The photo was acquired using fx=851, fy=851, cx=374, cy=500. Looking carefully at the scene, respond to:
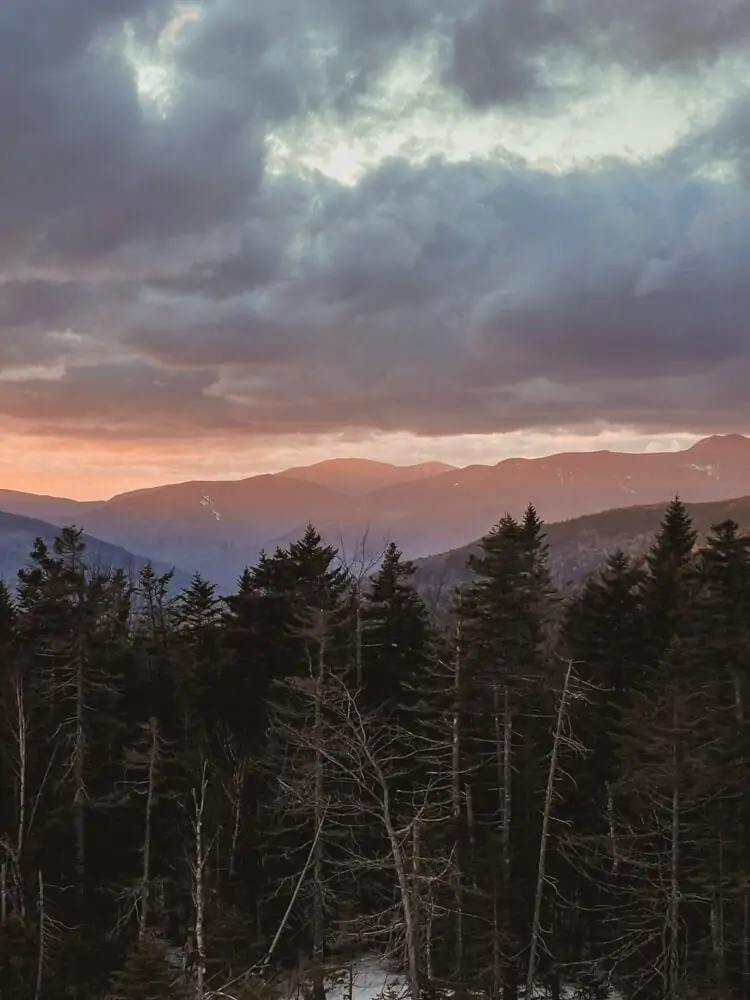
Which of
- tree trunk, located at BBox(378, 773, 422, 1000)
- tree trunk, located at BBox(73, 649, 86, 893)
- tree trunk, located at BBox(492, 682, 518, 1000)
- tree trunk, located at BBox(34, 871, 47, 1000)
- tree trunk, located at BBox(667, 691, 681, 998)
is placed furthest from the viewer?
tree trunk, located at BBox(73, 649, 86, 893)

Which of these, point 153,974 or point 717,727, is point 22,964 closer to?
point 153,974

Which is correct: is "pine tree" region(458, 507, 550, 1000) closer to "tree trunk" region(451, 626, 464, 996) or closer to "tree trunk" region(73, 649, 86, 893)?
"tree trunk" region(451, 626, 464, 996)

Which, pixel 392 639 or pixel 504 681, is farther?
pixel 392 639

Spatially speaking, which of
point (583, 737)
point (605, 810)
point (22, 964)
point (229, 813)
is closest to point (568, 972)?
point (605, 810)

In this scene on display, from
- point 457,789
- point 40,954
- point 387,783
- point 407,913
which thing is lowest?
point 40,954

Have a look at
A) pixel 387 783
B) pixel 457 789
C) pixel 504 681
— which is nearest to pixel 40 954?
pixel 387 783

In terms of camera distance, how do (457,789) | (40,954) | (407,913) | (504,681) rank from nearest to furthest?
(407,913) → (40,954) → (457,789) → (504,681)

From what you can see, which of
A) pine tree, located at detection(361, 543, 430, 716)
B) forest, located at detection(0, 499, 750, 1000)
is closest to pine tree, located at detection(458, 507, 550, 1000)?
forest, located at detection(0, 499, 750, 1000)

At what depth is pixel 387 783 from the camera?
2538 cm

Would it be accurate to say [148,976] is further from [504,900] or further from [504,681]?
[504,681]

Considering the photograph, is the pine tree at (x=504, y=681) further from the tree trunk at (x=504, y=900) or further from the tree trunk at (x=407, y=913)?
the tree trunk at (x=407, y=913)

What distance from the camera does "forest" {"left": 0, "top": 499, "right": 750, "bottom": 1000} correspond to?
23.5 m

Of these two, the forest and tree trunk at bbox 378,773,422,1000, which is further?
the forest

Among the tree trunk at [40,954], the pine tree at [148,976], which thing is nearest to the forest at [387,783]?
the pine tree at [148,976]
